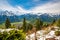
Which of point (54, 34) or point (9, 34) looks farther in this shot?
point (54, 34)

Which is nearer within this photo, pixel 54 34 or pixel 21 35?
pixel 21 35

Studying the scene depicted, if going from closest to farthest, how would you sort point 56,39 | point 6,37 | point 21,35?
1. point 6,37
2. point 21,35
3. point 56,39

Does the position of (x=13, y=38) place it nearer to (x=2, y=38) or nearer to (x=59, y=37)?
(x=2, y=38)

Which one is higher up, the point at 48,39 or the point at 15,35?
the point at 15,35

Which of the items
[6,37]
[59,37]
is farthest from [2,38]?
[59,37]

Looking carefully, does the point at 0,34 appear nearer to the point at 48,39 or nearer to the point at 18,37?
the point at 18,37

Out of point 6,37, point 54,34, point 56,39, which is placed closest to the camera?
point 6,37

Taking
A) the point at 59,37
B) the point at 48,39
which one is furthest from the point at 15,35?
the point at 59,37

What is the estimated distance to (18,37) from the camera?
683cm

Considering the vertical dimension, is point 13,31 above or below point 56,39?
above

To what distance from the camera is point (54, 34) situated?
971 centimetres

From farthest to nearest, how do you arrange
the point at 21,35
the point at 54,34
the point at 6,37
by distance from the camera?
1. the point at 54,34
2. the point at 21,35
3. the point at 6,37

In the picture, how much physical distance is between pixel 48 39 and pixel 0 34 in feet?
11.1

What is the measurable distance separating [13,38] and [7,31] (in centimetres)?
43
